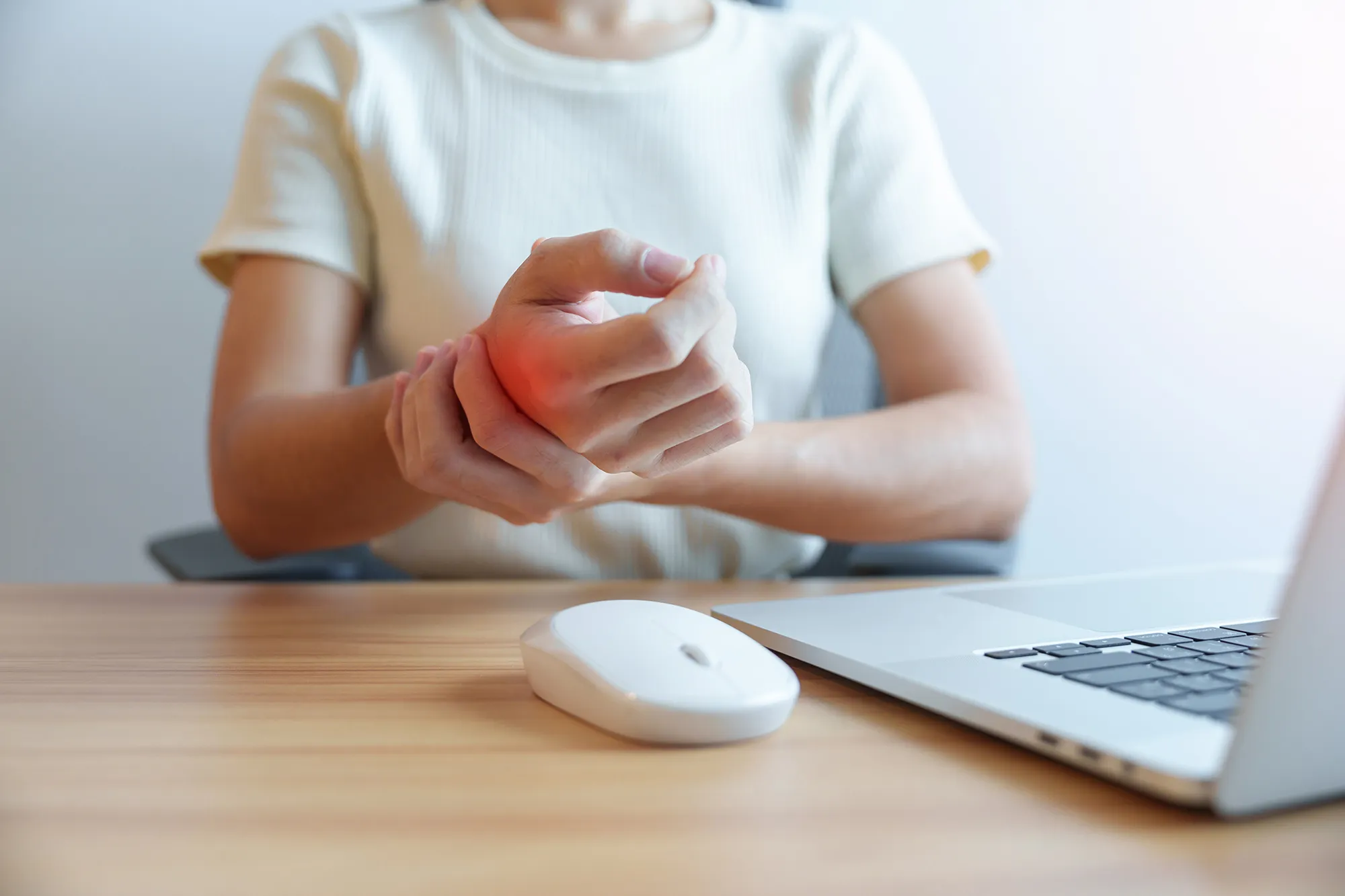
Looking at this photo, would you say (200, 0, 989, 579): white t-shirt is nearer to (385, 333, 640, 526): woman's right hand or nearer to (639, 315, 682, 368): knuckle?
(385, 333, 640, 526): woman's right hand

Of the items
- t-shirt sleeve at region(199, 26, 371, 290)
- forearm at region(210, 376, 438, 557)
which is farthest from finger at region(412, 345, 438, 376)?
t-shirt sleeve at region(199, 26, 371, 290)

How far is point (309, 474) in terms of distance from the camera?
0.65 metres

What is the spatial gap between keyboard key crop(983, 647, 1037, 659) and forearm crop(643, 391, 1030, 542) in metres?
0.24

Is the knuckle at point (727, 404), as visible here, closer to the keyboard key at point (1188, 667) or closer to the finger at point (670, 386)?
the finger at point (670, 386)

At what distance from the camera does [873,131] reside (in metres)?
0.85

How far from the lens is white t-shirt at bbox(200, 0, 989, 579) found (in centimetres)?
77

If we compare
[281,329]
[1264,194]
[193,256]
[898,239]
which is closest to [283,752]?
[281,329]

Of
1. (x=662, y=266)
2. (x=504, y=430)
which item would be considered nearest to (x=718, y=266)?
(x=662, y=266)

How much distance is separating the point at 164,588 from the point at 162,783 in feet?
1.17

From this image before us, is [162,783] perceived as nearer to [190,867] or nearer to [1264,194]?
[190,867]

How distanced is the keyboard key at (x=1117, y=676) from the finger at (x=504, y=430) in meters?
0.22

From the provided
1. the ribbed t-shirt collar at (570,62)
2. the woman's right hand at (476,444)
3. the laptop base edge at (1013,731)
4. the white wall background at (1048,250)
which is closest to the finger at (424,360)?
the woman's right hand at (476,444)

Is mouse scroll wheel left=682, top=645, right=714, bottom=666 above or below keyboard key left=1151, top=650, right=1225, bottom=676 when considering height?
below

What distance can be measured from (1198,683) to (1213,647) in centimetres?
6
